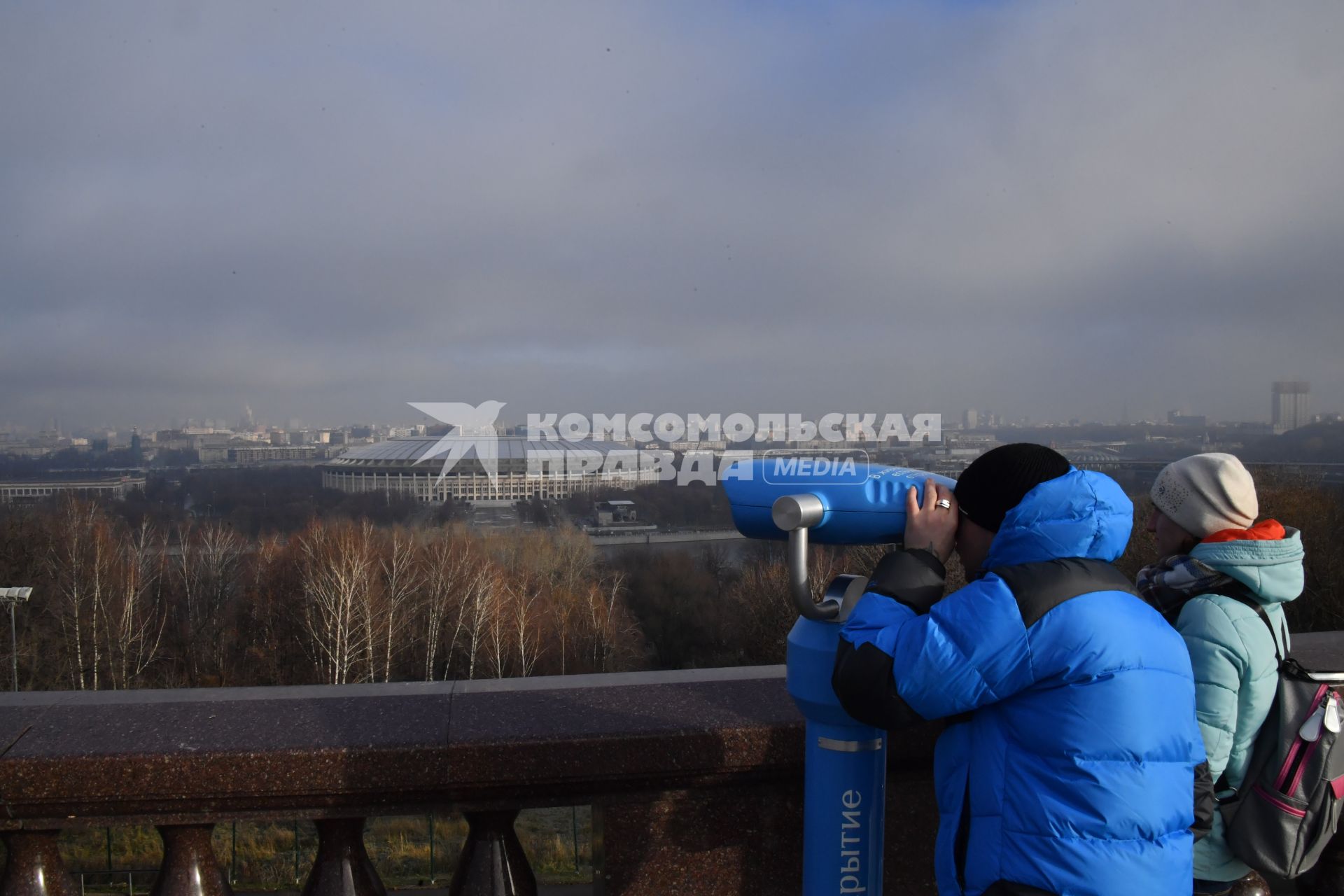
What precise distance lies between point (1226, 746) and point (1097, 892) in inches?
→ 25.4

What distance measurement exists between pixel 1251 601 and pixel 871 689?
1073mm

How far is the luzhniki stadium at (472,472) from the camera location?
2158 inches

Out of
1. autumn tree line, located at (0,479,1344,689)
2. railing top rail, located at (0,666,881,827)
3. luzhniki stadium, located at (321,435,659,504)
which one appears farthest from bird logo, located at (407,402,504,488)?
railing top rail, located at (0,666,881,827)

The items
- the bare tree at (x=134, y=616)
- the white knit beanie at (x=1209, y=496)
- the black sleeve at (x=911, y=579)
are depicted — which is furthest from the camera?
the bare tree at (x=134, y=616)

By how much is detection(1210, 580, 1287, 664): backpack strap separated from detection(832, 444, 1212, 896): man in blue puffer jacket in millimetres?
515

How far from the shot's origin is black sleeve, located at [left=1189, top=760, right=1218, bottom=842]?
6.28ft

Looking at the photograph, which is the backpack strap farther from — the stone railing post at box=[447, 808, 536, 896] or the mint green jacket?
the stone railing post at box=[447, 808, 536, 896]

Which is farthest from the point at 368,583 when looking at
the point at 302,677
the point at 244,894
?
the point at 244,894

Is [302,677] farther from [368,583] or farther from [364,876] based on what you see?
[364,876]

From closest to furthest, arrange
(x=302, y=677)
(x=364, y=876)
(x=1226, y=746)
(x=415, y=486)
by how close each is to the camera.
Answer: (x=1226, y=746), (x=364, y=876), (x=302, y=677), (x=415, y=486)

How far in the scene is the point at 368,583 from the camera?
131 ft

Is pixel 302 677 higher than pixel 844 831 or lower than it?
lower

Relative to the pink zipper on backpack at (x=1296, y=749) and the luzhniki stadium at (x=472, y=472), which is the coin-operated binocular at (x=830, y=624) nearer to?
the pink zipper on backpack at (x=1296, y=749)

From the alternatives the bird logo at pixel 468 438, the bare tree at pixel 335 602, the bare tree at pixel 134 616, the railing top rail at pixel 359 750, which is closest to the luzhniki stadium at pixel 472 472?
the bird logo at pixel 468 438
